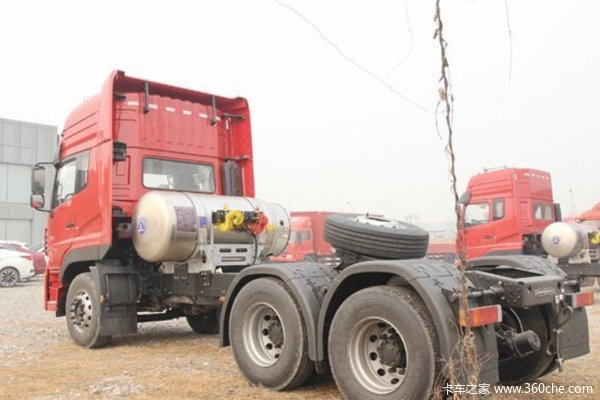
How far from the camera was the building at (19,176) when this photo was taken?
136ft

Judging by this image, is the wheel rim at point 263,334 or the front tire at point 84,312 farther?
the front tire at point 84,312

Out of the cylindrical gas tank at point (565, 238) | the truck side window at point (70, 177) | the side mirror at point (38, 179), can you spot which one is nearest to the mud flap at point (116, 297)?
the truck side window at point (70, 177)

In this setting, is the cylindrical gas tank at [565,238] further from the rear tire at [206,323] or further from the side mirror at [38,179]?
the side mirror at [38,179]

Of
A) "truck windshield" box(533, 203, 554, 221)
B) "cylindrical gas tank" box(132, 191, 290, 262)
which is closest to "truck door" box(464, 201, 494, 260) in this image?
"truck windshield" box(533, 203, 554, 221)

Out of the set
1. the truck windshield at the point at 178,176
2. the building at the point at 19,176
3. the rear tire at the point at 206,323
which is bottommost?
the rear tire at the point at 206,323

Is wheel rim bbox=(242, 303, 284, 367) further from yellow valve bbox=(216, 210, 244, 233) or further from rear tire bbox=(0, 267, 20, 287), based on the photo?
rear tire bbox=(0, 267, 20, 287)

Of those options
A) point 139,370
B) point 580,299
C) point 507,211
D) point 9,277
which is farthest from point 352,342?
point 9,277

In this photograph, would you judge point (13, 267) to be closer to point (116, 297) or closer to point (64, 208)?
point (64, 208)

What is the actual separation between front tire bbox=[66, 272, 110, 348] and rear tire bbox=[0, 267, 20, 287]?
1300 centimetres

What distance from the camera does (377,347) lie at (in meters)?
4.29

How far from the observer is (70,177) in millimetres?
8328

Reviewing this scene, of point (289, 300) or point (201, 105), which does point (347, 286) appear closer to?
point (289, 300)

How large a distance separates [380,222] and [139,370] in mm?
2838

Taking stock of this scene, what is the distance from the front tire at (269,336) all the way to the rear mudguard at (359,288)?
106 mm
